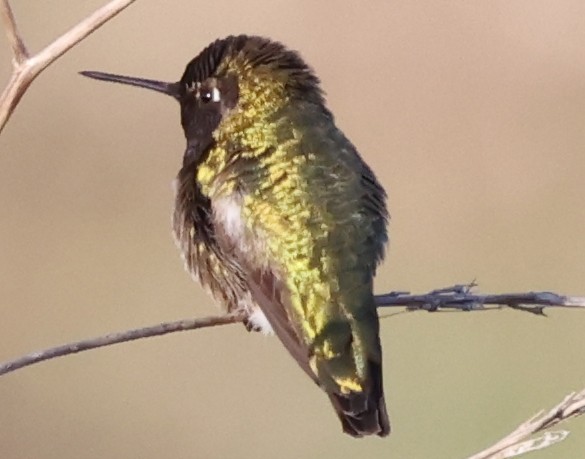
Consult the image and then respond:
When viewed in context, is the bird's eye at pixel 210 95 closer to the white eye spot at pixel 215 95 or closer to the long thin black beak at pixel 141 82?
the white eye spot at pixel 215 95

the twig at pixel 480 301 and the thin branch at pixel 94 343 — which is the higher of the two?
the thin branch at pixel 94 343

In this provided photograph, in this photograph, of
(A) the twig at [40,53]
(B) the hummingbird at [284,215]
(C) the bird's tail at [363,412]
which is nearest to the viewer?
(A) the twig at [40,53]

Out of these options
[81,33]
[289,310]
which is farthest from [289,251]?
[81,33]

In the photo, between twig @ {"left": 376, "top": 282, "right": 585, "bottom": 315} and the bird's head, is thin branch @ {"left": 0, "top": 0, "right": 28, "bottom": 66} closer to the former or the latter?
twig @ {"left": 376, "top": 282, "right": 585, "bottom": 315}

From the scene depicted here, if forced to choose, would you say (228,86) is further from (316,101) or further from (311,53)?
(311,53)

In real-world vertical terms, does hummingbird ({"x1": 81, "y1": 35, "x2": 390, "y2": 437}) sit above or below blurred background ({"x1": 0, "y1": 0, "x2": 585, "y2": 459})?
above

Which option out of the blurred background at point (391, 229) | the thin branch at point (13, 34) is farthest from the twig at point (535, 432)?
the blurred background at point (391, 229)

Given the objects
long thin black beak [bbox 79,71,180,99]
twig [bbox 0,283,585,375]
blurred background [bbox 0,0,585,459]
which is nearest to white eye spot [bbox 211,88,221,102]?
long thin black beak [bbox 79,71,180,99]
